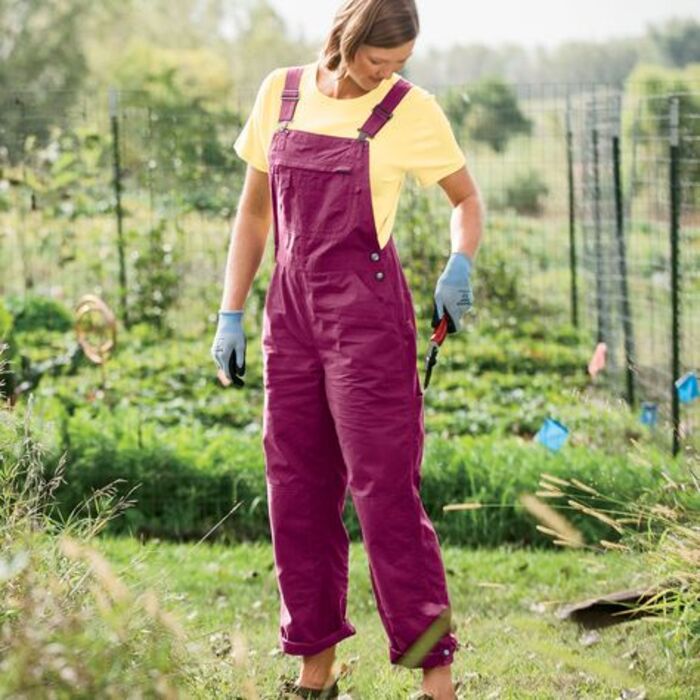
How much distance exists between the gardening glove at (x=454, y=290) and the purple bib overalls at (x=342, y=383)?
0.09 m

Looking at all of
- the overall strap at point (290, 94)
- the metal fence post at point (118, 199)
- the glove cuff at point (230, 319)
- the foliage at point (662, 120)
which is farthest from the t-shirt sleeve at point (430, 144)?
the metal fence post at point (118, 199)

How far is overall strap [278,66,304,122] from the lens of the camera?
3.48 meters

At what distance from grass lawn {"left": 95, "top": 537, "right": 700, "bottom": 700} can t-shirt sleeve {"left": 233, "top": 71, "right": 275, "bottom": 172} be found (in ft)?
3.11

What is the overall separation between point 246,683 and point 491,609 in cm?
244

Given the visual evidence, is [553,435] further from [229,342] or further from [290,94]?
[290,94]

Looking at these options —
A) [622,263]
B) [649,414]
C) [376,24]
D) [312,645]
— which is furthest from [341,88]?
[622,263]

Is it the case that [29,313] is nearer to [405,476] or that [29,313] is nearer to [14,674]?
[405,476]

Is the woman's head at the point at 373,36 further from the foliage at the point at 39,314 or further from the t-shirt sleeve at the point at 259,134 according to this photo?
the foliage at the point at 39,314

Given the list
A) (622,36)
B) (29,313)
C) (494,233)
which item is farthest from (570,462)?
(622,36)

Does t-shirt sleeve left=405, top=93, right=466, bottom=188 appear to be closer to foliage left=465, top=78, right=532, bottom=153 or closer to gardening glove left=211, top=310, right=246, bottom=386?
gardening glove left=211, top=310, right=246, bottom=386

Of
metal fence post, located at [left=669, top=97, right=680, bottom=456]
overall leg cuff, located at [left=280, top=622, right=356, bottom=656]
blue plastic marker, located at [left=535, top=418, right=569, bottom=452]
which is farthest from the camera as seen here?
metal fence post, located at [left=669, top=97, right=680, bottom=456]

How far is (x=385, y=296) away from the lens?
3.35 metres

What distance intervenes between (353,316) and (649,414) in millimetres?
2746

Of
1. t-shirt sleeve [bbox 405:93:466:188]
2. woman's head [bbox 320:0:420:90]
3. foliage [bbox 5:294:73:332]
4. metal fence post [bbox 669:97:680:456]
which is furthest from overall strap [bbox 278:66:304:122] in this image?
foliage [bbox 5:294:73:332]
